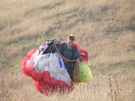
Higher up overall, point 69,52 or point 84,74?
point 69,52

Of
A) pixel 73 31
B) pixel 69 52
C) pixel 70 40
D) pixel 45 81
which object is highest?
pixel 73 31

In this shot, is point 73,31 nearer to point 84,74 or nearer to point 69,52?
point 69,52

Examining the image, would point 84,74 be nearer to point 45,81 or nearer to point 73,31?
point 45,81

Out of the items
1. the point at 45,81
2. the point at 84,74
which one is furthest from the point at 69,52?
the point at 45,81

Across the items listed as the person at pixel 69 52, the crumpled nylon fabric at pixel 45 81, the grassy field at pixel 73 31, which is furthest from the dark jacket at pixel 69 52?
the grassy field at pixel 73 31

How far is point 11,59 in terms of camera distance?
39.1 feet

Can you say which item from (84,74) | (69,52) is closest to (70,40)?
(69,52)

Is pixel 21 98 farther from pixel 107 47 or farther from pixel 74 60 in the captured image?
pixel 107 47

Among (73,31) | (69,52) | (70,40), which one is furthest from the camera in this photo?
(73,31)

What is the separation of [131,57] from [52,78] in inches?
200

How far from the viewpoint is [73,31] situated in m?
13.8

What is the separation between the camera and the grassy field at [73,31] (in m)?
9.74

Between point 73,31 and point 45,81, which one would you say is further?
point 73,31

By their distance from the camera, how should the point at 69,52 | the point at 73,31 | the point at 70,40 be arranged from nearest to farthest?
the point at 70,40
the point at 69,52
the point at 73,31
